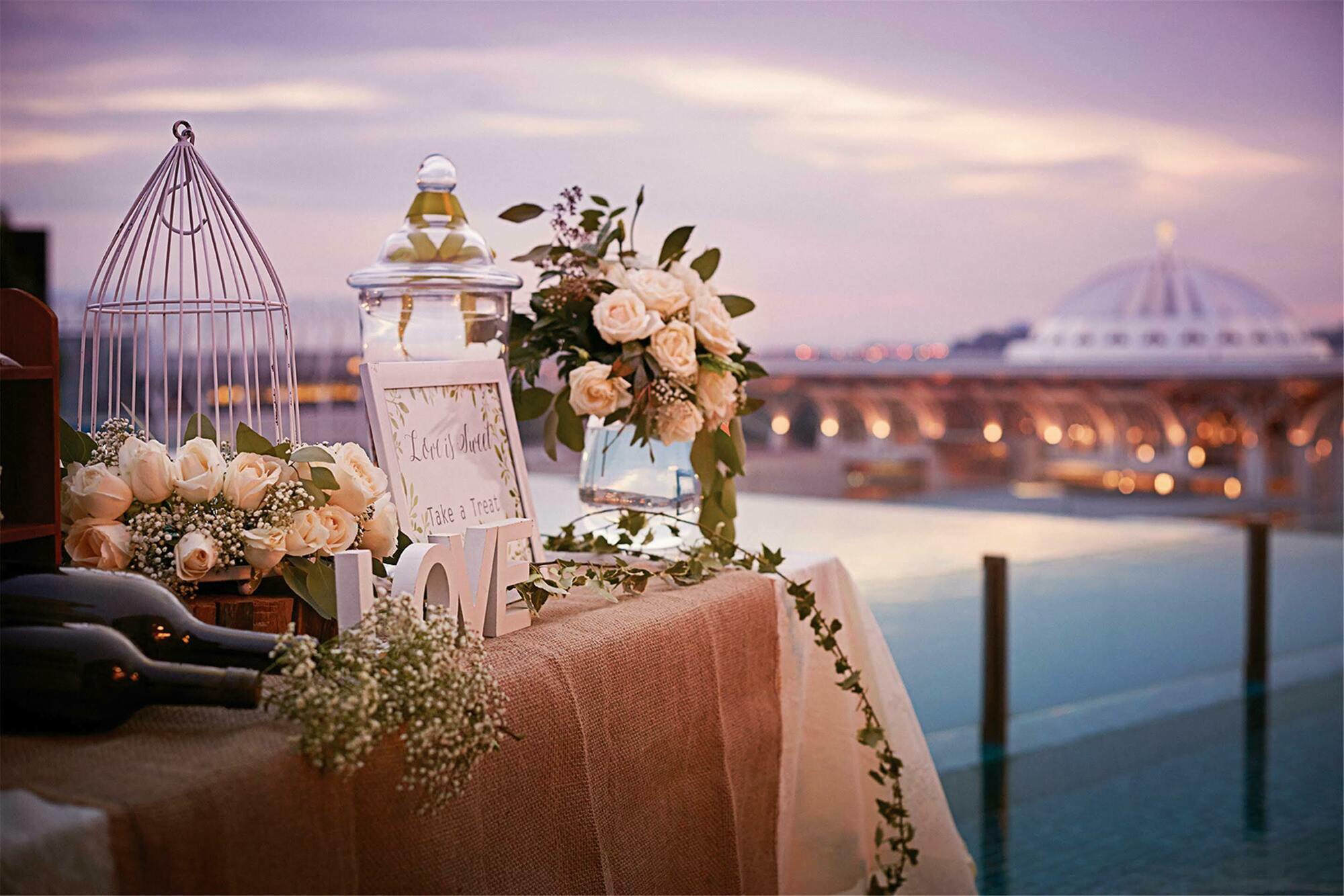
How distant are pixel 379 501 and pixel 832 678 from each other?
834 millimetres

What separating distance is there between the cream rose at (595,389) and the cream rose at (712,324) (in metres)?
0.11

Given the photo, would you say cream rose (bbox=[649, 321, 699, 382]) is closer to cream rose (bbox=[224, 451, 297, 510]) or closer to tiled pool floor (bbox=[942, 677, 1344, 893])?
cream rose (bbox=[224, 451, 297, 510])

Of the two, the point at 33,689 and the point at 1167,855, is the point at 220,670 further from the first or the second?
the point at 1167,855

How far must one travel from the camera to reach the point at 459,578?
3.43 ft

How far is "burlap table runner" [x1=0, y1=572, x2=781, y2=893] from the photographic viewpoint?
72 cm

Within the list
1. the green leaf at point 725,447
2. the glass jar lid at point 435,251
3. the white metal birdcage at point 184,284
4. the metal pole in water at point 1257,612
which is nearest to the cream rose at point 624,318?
the glass jar lid at point 435,251

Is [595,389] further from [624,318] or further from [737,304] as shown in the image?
[737,304]

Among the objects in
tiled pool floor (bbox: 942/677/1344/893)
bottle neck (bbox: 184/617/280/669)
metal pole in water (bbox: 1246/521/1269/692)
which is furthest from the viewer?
metal pole in water (bbox: 1246/521/1269/692)

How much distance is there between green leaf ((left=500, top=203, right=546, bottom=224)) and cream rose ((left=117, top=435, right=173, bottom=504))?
67 cm

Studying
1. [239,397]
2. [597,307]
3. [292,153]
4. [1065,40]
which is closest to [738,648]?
[597,307]

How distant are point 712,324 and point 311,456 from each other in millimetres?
589

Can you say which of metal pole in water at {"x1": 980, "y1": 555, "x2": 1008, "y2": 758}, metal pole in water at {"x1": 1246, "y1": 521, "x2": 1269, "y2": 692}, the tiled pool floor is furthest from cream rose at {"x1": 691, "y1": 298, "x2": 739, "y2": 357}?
metal pole in water at {"x1": 1246, "y1": 521, "x2": 1269, "y2": 692}

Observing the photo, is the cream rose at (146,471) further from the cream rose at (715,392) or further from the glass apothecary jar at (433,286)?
the cream rose at (715,392)

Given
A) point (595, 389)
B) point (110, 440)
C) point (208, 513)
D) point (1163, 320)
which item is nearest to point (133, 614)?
point (208, 513)
